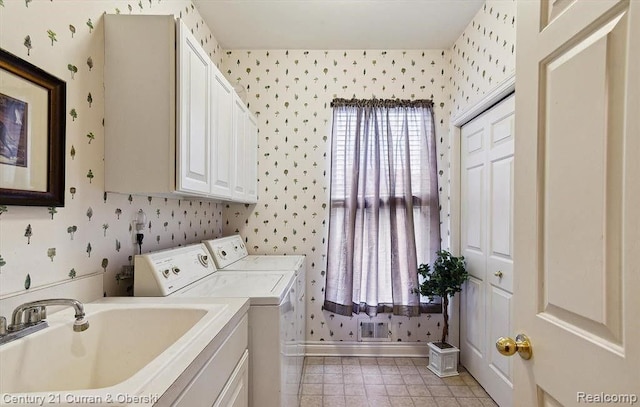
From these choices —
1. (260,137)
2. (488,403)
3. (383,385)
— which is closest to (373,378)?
(383,385)

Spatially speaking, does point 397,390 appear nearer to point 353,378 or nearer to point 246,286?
point 353,378

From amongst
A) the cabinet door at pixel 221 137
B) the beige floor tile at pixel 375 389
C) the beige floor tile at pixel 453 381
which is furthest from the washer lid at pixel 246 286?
the beige floor tile at pixel 453 381

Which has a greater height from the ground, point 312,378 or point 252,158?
point 252,158

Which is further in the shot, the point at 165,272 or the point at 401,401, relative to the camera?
the point at 401,401

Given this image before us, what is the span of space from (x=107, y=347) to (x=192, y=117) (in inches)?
38.0

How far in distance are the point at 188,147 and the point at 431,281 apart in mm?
2031

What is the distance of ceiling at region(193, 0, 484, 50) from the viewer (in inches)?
90.4

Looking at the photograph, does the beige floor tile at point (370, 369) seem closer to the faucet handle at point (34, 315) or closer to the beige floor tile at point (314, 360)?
the beige floor tile at point (314, 360)

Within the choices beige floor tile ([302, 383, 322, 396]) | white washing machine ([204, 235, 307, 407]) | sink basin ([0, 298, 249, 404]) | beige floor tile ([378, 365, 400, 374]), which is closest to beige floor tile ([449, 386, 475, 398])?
beige floor tile ([378, 365, 400, 374])

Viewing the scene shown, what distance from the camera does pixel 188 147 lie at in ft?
4.79

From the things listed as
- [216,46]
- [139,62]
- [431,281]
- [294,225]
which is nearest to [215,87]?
[139,62]

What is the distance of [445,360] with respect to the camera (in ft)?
8.40

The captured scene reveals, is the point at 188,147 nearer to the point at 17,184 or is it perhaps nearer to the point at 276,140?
the point at 17,184

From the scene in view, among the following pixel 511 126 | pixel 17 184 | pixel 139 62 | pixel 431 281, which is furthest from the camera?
pixel 431 281
